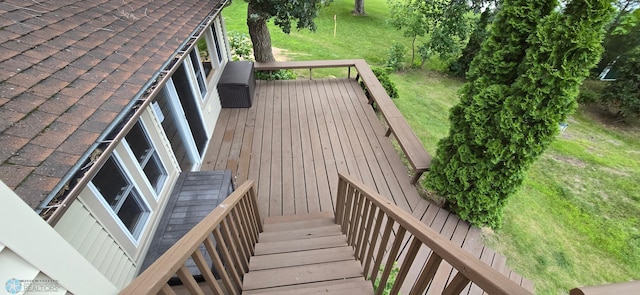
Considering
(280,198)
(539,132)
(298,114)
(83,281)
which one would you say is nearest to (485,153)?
(539,132)

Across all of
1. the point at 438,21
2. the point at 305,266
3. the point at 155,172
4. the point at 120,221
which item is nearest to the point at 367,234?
the point at 305,266

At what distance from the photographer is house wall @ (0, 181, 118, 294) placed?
677mm

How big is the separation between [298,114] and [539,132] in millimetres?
4476

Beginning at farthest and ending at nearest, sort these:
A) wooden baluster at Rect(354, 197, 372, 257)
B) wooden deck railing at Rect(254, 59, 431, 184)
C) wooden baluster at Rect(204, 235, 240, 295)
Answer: wooden deck railing at Rect(254, 59, 431, 184) < wooden baluster at Rect(354, 197, 372, 257) < wooden baluster at Rect(204, 235, 240, 295)

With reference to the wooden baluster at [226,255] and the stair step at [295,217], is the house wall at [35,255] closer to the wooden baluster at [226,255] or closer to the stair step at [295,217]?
the wooden baluster at [226,255]

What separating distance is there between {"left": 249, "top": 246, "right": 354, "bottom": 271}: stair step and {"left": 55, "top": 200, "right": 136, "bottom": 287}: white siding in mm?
1246

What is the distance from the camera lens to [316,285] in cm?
203

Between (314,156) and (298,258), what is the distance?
2742mm

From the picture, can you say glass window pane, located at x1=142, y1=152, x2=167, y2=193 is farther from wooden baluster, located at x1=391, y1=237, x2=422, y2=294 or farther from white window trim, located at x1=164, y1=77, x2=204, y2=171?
wooden baluster, located at x1=391, y1=237, x2=422, y2=294

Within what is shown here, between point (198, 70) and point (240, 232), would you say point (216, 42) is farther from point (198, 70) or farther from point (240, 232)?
point (240, 232)

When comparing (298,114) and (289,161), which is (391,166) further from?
(298,114)

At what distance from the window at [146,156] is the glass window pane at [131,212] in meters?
0.38

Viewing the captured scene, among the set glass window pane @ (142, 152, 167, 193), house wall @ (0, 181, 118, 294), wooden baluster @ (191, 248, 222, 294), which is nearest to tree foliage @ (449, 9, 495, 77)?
glass window pane @ (142, 152, 167, 193)

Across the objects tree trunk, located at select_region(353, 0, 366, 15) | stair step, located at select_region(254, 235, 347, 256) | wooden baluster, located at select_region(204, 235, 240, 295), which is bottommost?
tree trunk, located at select_region(353, 0, 366, 15)
